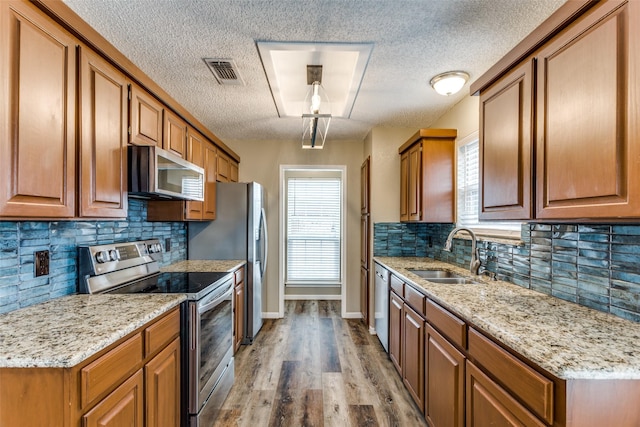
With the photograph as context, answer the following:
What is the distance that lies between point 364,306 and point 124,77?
3481mm

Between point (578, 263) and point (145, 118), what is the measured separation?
2.70 m

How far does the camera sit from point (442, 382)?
1.71 m

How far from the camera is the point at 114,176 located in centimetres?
173

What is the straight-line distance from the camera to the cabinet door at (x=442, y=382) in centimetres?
153

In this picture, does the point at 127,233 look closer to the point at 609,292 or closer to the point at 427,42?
the point at 427,42

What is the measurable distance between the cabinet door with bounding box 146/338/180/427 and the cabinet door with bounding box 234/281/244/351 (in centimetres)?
123

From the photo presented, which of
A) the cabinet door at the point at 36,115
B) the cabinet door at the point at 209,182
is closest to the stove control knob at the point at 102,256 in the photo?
the cabinet door at the point at 36,115

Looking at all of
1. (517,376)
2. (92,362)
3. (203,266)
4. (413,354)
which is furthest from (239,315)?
(517,376)

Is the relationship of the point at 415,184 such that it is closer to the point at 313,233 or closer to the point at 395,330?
the point at 395,330

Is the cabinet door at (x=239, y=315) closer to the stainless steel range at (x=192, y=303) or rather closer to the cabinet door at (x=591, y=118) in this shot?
the stainless steel range at (x=192, y=303)

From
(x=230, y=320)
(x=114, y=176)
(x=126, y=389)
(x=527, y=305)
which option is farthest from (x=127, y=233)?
(x=527, y=305)

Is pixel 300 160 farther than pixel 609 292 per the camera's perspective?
Yes

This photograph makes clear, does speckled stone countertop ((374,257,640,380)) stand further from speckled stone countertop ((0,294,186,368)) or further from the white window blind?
the white window blind

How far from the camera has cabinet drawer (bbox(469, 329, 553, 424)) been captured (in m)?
0.96
